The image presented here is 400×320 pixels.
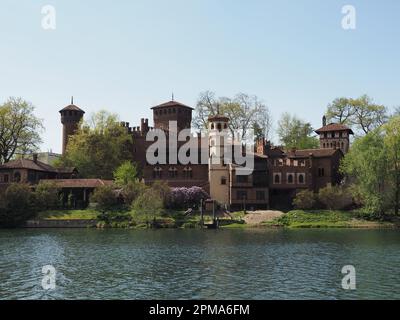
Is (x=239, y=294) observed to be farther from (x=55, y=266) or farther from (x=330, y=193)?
(x=330, y=193)

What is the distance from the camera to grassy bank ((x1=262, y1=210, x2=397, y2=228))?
70625 mm

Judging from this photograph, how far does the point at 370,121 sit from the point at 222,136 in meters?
33.3

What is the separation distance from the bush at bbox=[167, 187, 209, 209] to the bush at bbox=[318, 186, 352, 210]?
60.7 feet

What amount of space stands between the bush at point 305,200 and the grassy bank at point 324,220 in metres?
1.57

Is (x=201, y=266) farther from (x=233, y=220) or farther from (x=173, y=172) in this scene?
(x=173, y=172)

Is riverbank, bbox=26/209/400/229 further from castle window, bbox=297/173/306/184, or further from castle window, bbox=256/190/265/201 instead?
castle window, bbox=297/173/306/184

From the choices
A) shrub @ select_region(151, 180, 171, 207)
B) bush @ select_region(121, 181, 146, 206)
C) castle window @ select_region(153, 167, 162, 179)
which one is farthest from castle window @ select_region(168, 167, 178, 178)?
bush @ select_region(121, 181, 146, 206)

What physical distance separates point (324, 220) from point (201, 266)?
4097 centimetres

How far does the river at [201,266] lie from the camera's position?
27250 millimetres

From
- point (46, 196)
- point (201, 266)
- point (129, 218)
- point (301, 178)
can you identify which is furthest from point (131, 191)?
point (201, 266)

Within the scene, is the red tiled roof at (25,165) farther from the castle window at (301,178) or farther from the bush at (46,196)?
the castle window at (301,178)

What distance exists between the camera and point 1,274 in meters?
32.5

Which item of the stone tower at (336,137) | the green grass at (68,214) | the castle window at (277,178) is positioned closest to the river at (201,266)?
the green grass at (68,214)
